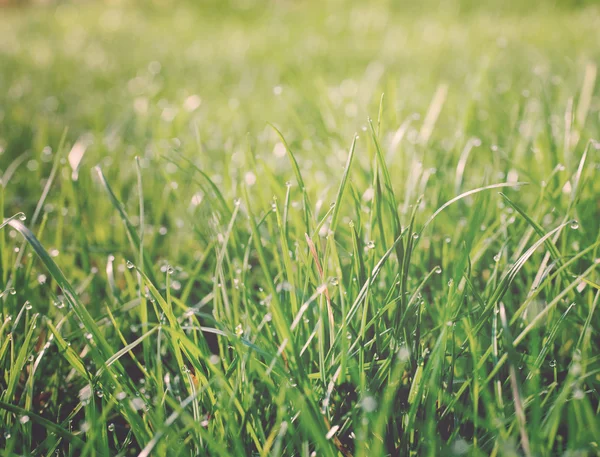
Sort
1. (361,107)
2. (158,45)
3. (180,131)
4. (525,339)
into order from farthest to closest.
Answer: (158,45) → (180,131) → (361,107) → (525,339)

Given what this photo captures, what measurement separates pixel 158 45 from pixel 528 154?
9.37ft

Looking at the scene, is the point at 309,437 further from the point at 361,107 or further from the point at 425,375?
the point at 361,107

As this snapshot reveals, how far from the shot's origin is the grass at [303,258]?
64cm

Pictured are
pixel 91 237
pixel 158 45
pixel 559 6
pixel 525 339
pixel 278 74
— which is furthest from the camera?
pixel 559 6

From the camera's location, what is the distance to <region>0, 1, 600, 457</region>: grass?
635mm

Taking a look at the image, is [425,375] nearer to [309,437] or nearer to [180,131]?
[309,437]

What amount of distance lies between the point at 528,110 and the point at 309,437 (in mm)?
1294

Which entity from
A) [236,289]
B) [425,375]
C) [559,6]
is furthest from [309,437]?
[559,6]

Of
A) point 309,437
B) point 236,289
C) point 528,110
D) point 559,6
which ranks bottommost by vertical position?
point 309,437

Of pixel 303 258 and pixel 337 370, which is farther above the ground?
pixel 303 258

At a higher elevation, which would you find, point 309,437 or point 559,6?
point 559,6

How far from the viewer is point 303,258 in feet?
2.44

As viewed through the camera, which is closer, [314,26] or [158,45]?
[158,45]

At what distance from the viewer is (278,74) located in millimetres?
2621
